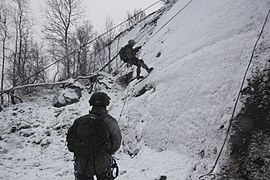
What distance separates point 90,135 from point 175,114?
350 centimetres

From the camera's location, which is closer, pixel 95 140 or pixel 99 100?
pixel 95 140

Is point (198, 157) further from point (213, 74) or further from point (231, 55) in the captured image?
point (231, 55)

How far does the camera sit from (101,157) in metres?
3.61

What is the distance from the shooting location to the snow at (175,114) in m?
5.22

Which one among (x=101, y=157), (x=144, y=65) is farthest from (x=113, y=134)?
(x=144, y=65)

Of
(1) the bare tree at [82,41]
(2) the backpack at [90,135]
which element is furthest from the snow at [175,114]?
(1) the bare tree at [82,41]

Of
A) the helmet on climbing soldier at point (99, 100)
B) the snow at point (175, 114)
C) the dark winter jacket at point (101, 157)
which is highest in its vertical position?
the helmet on climbing soldier at point (99, 100)

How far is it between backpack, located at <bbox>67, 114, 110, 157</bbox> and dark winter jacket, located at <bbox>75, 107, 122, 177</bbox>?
0.07 meters

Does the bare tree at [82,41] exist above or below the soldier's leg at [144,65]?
above

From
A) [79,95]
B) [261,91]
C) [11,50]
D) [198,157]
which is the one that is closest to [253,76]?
[261,91]

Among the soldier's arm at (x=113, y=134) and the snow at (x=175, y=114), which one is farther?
the snow at (x=175, y=114)

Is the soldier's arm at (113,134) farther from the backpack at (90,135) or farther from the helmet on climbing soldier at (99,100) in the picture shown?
the helmet on climbing soldier at (99,100)

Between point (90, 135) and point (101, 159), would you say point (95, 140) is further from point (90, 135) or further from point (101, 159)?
point (101, 159)

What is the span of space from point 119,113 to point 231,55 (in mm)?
4646
